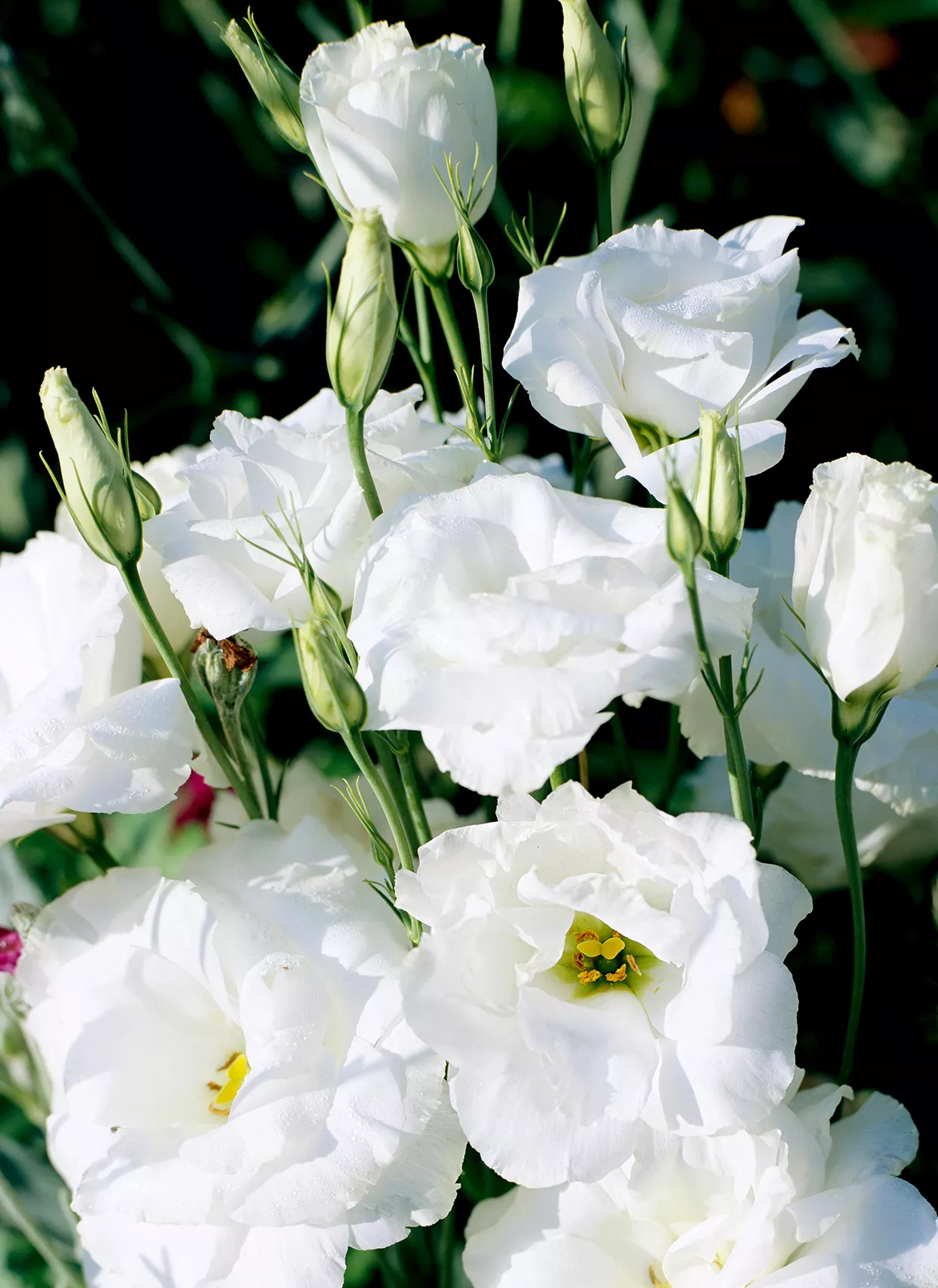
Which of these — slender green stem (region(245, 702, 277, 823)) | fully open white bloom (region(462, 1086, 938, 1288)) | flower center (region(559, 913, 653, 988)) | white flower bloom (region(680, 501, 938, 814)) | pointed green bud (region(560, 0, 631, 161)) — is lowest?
fully open white bloom (region(462, 1086, 938, 1288))

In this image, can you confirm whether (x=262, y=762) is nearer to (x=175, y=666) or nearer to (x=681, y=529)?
(x=175, y=666)

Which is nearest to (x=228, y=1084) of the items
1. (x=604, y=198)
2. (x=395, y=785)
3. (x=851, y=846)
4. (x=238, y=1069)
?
(x=238, y=1069)

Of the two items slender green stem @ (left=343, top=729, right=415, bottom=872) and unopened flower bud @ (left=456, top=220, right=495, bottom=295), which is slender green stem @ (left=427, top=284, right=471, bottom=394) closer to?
unopened flower bud @ (left=456, top=220, right=495, bottom=295)

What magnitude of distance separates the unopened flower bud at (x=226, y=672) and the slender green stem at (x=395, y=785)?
4 centimetres

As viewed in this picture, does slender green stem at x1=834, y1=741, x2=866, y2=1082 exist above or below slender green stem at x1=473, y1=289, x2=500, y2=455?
below

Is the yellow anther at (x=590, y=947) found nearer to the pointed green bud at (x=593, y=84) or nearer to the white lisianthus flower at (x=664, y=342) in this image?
the white lisianthus flower at (x=664, y=342)

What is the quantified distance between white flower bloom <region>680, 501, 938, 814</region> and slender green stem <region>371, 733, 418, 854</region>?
0.09m

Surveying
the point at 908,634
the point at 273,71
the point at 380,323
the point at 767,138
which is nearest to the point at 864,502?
the point at 908,634

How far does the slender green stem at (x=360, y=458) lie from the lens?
0.33 metres

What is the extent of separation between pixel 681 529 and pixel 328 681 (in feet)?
0.31

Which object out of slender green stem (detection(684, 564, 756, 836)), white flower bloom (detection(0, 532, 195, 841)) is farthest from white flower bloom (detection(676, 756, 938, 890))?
white flower bloom (detection(0, 532, 195, 841))

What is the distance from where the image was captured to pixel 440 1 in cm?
92

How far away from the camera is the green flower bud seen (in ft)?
1.05

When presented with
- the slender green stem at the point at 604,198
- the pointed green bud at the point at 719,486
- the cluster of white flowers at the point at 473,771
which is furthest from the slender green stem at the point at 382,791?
the slender green stem at the point at 604,198
